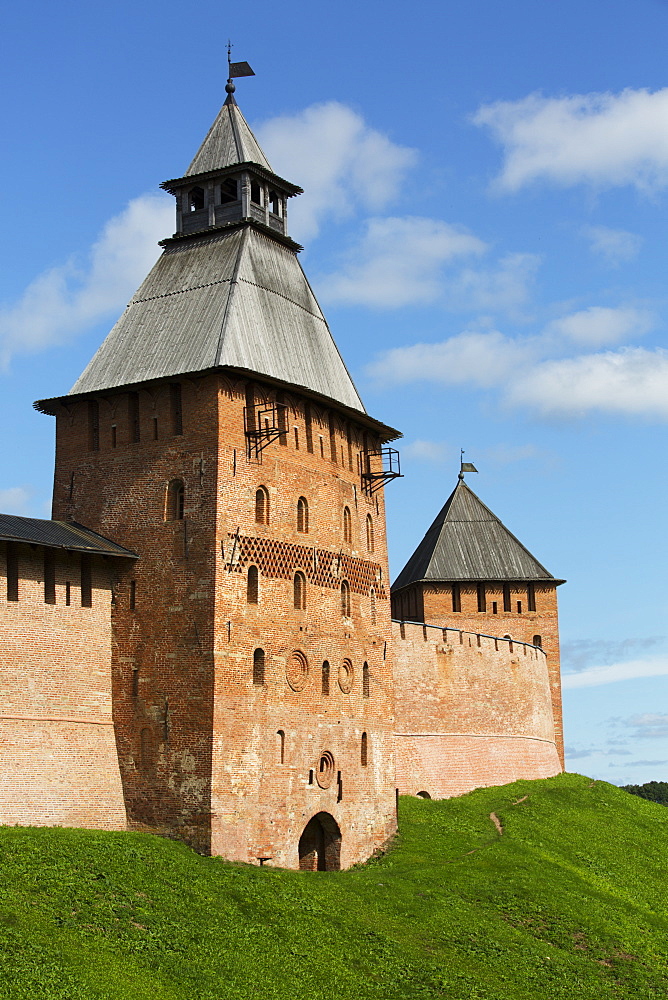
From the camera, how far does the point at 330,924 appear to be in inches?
914

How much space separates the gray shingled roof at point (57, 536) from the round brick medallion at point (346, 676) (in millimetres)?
6065

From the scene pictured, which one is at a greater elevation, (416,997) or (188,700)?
(188,700)

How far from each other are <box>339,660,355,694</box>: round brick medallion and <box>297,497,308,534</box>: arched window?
11.4 feet

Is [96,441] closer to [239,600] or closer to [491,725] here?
[239,600]

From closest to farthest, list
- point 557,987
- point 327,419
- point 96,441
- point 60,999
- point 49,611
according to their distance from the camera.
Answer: point 60,999
point 557,987
point 49,611
point 96,441
point 327,419

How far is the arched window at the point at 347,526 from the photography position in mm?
31453

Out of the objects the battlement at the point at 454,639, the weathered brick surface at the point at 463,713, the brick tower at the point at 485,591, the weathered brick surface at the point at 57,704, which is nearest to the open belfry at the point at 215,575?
the weathered brick surface at the point at 57,704

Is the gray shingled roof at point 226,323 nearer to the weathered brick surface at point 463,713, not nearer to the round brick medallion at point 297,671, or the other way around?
the round brick medallion at point 297,671

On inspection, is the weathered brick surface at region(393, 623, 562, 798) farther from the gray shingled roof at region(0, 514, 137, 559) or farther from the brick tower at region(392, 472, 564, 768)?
the gray shingled roof at region(0, 514, 137, 559)

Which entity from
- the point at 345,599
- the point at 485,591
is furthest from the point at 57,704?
the point at 485,591

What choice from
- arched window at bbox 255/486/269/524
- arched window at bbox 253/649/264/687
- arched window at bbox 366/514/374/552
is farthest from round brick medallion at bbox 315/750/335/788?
arched window at bbox 366/514/374/552

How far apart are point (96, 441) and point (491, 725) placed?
18.3m

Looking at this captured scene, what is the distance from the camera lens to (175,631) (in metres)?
26.7

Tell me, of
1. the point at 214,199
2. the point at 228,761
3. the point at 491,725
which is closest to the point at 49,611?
the point at 228,761
